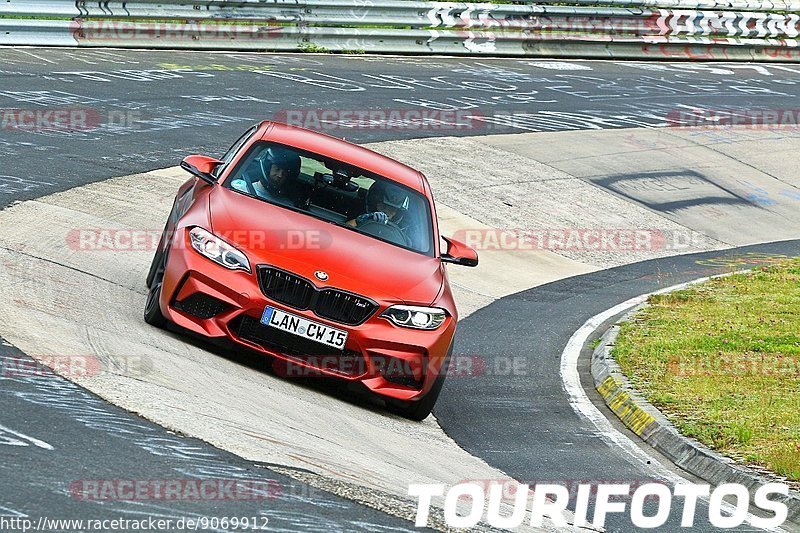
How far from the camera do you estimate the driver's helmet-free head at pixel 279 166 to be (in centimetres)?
955

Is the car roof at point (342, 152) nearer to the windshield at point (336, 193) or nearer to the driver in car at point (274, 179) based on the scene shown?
the windshield at point (336, 193)

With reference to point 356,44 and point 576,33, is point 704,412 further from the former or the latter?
point 576,33

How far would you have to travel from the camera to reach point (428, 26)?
1067 inches

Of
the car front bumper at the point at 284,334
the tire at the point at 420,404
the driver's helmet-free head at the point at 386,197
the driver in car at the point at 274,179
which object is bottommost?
the tire at the point at 420,404

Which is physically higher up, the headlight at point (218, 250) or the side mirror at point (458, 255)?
the headlight at point (218, 250)

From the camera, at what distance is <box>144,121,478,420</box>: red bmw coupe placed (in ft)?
27.5

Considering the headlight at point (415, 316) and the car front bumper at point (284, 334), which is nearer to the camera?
the car front bumper at point (284, 334)

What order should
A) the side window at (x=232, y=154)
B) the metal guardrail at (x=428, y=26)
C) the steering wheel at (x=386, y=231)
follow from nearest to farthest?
the steering wheel at (x=386, y=231), the side window at (x=232, y=154), the metal guardrail at (x=428, y=26)

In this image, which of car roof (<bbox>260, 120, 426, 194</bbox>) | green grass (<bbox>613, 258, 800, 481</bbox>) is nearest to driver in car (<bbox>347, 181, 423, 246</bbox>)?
car roof (<bbox>260, 120, 426, 194</bbox>)

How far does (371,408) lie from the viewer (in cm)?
896

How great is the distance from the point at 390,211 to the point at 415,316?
1.30 meters

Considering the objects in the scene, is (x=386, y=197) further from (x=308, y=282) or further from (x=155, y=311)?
(x=155, y=311)

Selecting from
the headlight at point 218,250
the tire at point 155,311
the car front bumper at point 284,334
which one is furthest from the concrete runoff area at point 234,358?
the headlight at point 218,250

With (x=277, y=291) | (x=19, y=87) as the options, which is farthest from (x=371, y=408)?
(x=19, y=87)
